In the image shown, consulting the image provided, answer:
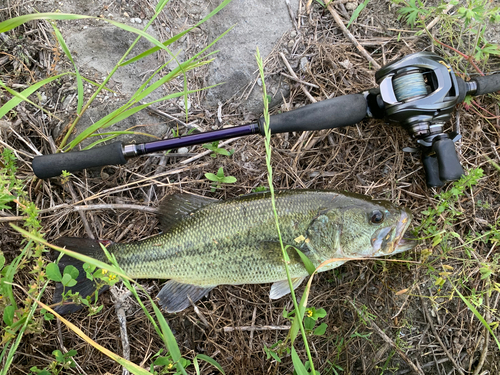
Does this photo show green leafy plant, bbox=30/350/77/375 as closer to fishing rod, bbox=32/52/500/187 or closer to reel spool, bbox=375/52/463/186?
fishing rod, bbox=32/52/500/187

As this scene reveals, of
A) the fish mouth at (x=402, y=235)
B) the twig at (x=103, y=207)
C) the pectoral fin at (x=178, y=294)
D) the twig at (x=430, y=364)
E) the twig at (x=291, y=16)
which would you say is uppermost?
the twig at (x=291, y=16)

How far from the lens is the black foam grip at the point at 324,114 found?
10.4 feet

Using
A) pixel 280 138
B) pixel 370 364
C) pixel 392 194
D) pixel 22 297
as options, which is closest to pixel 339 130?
pixel 280 138

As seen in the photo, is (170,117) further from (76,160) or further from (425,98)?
(425,98)

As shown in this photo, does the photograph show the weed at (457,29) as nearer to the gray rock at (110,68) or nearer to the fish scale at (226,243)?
the fish scale at (226,243)

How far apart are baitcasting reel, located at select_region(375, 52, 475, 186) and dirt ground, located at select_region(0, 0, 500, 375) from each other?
1.63 feet

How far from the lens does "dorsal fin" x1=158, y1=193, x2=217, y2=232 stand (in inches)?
134

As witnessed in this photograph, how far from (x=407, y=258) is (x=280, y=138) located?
174 cm

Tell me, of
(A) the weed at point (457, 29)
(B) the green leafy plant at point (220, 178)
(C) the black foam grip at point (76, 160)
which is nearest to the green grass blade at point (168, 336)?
(B) the green leafy plant at point (220, 178)

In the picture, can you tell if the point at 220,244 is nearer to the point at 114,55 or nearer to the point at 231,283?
the point at 231,283

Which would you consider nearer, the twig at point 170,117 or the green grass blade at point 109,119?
the green grass blade at point 109,119

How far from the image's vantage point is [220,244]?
3.14m

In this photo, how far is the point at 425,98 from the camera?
2955mm

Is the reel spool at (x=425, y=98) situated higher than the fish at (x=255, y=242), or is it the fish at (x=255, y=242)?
the reel spool at (x=425, y=98)
